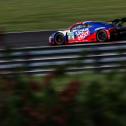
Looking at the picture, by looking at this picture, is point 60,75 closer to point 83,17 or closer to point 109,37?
point 109,37

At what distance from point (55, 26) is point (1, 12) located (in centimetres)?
445

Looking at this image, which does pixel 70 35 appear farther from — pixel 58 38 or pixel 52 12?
pixel 52 12

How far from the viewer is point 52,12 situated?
78.7 ft

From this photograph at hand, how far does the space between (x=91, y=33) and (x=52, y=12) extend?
6.41 meters

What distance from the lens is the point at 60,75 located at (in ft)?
16.1

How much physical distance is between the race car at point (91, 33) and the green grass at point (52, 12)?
2.91 m

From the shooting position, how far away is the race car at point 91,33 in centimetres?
1762

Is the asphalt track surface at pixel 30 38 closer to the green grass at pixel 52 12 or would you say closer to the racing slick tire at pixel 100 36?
the green grass at pixel 52 12

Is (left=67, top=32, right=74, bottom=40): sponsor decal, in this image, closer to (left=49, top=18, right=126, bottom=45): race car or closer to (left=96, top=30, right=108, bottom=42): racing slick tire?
(left=49, top=18, right=126, bottom=45): race car

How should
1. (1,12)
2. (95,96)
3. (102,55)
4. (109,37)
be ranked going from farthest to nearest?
(1,12), (109,37), (102,55), (95,96)

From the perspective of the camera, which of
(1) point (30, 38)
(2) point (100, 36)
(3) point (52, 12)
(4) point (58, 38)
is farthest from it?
(3) point (52, 12)

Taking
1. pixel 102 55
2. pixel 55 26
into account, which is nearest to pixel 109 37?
pixel 55 26

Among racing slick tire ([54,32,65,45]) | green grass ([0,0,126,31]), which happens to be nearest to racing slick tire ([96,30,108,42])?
racing slick tire ([54,32,65,45])

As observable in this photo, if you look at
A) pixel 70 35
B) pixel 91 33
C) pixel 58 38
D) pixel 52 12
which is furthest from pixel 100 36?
pixel 52 12
